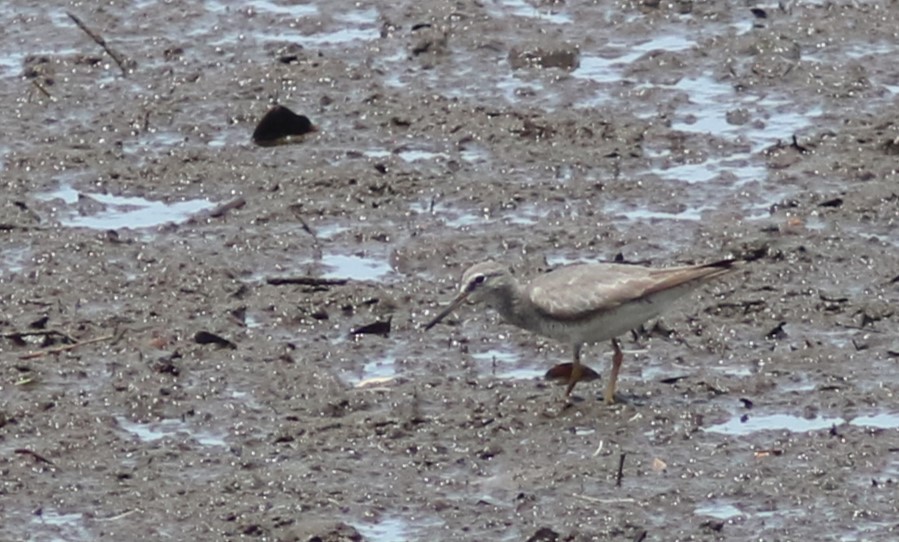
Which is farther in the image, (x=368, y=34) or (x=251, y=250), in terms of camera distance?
(x=368, y=34)

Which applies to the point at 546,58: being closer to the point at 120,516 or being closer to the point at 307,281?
the point at 307,281

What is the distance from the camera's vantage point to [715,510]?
9.26 metres

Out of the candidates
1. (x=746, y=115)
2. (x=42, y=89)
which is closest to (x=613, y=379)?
(x=746, y=115)

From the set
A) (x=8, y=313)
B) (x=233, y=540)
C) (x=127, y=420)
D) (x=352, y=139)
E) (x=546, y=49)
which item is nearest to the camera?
(x=233, y=540)

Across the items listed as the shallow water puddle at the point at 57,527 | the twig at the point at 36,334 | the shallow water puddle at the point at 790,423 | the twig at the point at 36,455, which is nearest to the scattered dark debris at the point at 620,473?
the shallow water puddle at the point at 790,423

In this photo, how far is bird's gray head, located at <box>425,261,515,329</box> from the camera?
1083 centimetres

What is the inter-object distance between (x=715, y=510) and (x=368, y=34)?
252 inches

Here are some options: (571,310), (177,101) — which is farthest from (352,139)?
(571,310)

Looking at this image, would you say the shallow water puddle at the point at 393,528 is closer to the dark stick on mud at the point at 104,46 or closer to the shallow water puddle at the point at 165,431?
the shallow water puddle at the point at 165,431

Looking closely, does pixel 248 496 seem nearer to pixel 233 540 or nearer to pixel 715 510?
pixel 233 540

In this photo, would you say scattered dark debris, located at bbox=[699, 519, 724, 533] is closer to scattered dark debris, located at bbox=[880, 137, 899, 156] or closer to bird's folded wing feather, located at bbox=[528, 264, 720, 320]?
bird's folded wing feather, located at bbox=[528, 264, 720, 320]

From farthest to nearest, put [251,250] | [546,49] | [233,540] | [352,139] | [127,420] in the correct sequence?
[546,49] → [352,139] → [251,250] → [127,420] → [233,540]

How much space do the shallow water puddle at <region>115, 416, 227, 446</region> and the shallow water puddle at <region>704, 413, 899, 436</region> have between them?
2.16 metres

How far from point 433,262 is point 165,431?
7.38 ft
